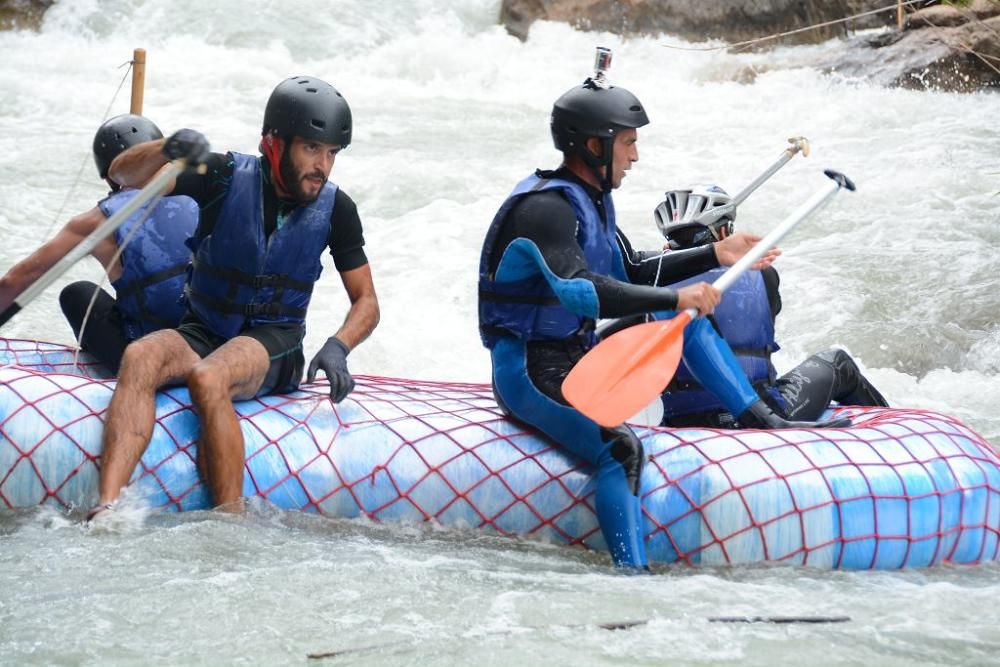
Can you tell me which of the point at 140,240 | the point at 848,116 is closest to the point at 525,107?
the point at 848,116

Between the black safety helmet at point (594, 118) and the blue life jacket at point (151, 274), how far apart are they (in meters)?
1.35

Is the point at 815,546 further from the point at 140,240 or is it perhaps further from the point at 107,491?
the point at 140,240

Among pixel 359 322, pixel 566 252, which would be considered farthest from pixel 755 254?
pixel 359 322

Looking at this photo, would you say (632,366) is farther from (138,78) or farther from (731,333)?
(138,78)

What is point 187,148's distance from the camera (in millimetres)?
3445

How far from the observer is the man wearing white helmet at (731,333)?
14.5 feet

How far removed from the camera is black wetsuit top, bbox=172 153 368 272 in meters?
4.02

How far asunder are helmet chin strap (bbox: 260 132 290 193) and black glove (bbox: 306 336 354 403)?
0.49 metres

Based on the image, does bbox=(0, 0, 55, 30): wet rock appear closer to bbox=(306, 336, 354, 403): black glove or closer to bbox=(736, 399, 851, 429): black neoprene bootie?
bbox=(306, 336, 354, 403): black glove

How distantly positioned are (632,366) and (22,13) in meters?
11.7

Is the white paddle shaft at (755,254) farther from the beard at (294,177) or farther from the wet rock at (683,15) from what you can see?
the wet rock at (683,15)

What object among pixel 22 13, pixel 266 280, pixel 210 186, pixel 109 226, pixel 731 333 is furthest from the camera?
pixel 22 13

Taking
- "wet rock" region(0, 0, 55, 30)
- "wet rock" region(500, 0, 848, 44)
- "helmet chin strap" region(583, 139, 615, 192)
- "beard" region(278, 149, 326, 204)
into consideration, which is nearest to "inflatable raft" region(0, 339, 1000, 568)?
"beard" region(278, 149, 326, 204)

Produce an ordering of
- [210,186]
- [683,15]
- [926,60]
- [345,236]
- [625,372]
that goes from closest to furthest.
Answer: [625,372], [210,186], [345,236], [926,60], [683,15]
